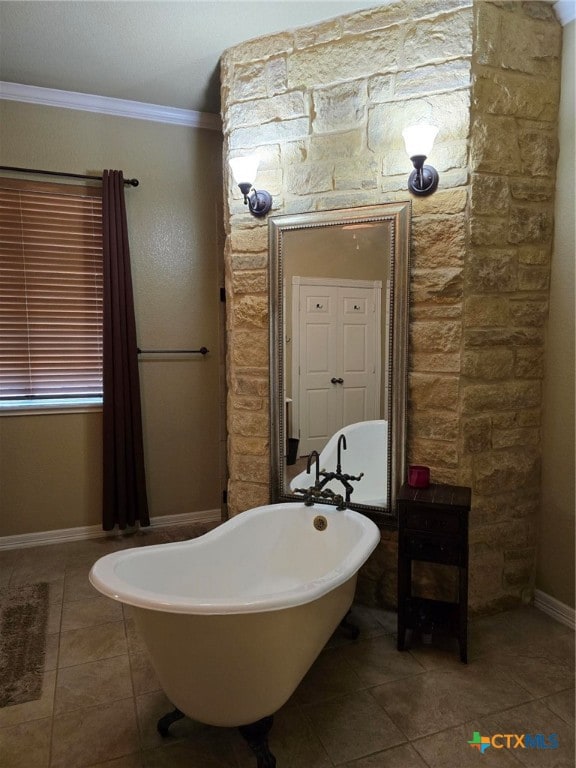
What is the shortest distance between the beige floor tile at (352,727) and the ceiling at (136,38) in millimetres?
2902

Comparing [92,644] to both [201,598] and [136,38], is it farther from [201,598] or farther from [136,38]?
[136,38]

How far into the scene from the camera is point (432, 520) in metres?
2.04

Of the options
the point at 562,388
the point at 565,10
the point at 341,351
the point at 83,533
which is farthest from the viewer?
the point at 83,533

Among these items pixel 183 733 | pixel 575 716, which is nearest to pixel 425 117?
pixel 575 716

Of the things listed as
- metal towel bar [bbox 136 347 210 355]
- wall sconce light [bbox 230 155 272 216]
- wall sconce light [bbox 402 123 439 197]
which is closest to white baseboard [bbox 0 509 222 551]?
metal towel bar [bbox 136 347 210 355]

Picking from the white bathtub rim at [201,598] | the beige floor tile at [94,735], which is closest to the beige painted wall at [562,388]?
the white bathtub rim at [201,598]

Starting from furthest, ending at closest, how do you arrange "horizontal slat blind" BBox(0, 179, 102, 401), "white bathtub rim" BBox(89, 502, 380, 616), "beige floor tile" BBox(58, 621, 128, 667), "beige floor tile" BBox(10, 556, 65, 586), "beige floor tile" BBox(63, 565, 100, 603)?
"horizontal slat blind" BBox(0, 179, 102, 401)
"beige floor tile" BBox(10, 556, 65, 586)
"beige floor tile" BBox(63, 565, 100, 603)
"beige floor tile" BBox(58, 621, 128, 667)
"white bathtub rim" BBox(89, 502, 380, 616)

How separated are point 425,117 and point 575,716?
242cm

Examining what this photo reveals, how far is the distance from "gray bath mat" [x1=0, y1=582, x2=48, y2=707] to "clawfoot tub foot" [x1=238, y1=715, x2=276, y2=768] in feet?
2.92

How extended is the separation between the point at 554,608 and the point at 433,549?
0.83 meters

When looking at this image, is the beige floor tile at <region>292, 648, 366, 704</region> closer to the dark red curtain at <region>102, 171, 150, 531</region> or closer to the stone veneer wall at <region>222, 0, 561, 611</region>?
the stone veneer wall at <region>222, 0, 561, 611</region>

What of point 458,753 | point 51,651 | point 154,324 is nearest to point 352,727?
point 458,753

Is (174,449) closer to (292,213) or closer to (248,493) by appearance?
(248,493)

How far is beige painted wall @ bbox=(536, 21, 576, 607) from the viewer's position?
7.24 ft
